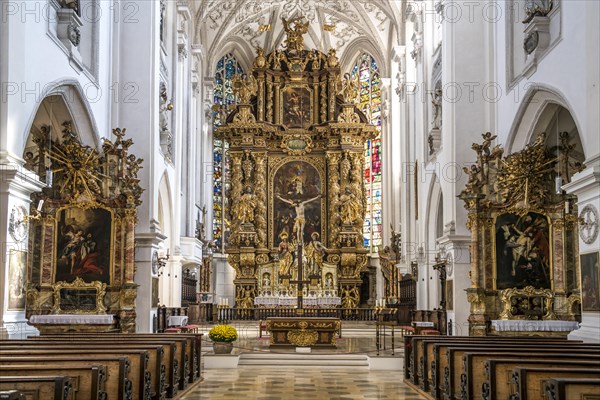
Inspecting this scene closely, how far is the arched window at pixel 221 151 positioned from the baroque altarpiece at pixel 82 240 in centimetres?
1818

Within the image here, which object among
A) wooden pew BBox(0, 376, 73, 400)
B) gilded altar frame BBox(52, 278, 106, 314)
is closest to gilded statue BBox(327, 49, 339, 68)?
gilded altar frame BBox(52, 278, 106, 314)

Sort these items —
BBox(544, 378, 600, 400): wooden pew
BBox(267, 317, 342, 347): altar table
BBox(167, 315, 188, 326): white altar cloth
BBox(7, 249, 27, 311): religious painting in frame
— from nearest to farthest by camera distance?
BBox(544, 378, 600, 400): wooden pew, BBox(7, 249, 27, 311): religious painting in frame, BBox(267, 317, 342, 347): altar table, BBox(167, 315, 188, 326): white altar cloth

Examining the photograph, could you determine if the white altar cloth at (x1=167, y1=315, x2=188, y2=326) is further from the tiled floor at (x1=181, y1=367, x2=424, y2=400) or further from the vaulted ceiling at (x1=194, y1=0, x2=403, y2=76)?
the vaulted ceiling at (x1=194, y1=0, x2=403, y2=76)

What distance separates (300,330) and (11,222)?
27.1 feet

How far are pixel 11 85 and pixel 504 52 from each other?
10080 mm

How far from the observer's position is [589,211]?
446 inches

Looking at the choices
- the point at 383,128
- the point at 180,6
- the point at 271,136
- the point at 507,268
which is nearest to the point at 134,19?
the point at 180,6

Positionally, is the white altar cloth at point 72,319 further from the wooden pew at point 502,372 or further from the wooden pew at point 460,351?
the wooden pew at point 502,372

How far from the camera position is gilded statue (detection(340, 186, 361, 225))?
31.9m

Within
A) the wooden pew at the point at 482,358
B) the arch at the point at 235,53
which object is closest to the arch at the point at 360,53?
the arch at the point at 235,53

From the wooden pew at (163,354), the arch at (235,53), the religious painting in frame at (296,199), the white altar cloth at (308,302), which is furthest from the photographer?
the arch at (235,53)

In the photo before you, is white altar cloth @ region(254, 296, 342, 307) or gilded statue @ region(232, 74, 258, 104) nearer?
white altar cloth @ region(254, 296, 342, 307)

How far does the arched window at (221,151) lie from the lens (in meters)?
34.9

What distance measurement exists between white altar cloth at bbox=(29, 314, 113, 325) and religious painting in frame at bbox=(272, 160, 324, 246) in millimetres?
17413
